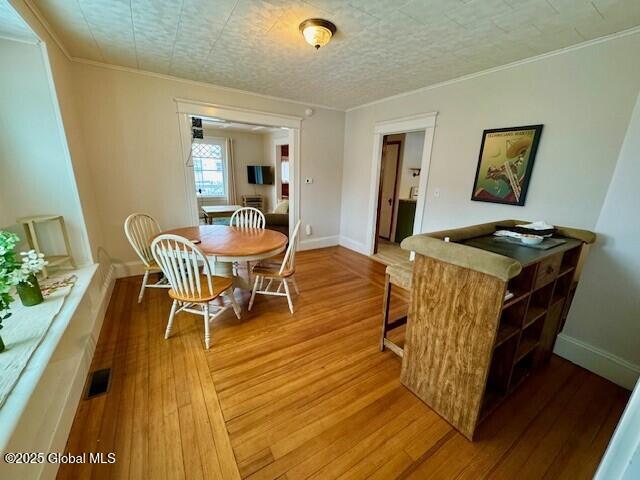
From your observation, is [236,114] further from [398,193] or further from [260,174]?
[260,174]

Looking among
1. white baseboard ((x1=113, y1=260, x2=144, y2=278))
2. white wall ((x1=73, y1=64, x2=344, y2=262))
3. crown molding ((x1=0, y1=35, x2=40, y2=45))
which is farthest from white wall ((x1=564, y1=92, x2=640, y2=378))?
white baseboard ((x1=113, y1=260, x2=144, y2=278))

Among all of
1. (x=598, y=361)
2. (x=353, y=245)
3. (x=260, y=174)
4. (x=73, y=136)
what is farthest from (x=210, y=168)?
(x=598, y=361)

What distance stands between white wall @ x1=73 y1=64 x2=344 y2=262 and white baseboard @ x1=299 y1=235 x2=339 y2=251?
2.03m

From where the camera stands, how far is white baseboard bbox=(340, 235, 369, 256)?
459 cm

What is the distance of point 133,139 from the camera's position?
3.05m

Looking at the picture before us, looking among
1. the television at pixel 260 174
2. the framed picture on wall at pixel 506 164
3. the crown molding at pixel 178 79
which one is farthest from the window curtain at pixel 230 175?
the framed picture on wall at pixel 506 164

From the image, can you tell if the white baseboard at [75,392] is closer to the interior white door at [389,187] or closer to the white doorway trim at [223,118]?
the white doorway trim at [223,118]

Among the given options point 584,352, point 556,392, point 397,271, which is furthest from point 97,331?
point 584,352

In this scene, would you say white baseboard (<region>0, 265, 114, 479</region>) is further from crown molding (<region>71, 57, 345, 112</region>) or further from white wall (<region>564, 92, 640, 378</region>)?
white wall (<region>564, 92, 640, 378</region>)

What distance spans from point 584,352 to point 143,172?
15.6ft

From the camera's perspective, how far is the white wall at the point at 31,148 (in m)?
1.87

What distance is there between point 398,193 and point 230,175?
16.4ft

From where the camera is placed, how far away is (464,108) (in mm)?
2893

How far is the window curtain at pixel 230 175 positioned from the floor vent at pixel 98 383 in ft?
21.0
